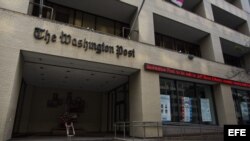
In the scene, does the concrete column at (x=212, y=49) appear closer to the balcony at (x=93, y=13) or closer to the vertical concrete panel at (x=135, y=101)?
the balcony at (x=93, y=13)

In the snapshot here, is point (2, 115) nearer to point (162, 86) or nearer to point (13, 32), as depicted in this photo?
point (13, 32)

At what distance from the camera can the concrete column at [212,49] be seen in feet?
56.3

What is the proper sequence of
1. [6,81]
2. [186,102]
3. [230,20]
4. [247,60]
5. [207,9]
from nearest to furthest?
1. [6,81]
2. [186,102]
3. [207,9]
4. [247,60]
5. [230,20]

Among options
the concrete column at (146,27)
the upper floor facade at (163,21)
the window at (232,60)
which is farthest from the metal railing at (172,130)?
the window at (232,60)

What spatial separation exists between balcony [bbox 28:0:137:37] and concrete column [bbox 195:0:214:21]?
25.9ft

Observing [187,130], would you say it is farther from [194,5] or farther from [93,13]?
[194,5]

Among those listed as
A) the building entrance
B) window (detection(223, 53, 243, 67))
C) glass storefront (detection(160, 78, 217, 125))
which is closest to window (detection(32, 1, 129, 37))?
the building entrance

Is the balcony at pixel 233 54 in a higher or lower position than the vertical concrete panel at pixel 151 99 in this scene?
higher

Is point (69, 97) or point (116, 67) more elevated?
point (116, 67)

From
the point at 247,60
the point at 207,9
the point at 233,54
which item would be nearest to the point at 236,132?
the point at 207,9

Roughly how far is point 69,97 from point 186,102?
10208 millimetres

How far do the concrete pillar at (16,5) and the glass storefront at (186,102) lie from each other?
977cm

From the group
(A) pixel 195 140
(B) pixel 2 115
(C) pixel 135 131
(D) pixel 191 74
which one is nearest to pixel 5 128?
(B) pixel 2 115

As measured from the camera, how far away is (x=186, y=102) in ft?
48.4
